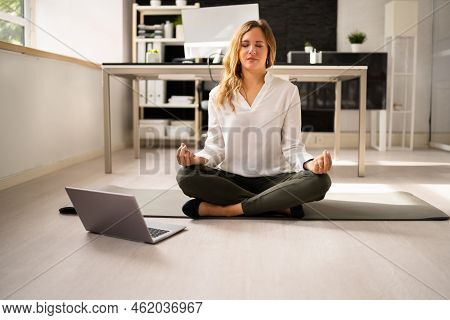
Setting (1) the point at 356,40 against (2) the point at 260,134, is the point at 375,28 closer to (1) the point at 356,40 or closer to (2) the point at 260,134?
(1) the point at 356,40

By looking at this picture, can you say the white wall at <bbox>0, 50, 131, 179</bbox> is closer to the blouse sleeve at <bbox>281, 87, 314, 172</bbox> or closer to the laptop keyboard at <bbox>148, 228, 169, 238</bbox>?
the laptop keyboard at <bbox>148, 228, 169, 238</bbox>

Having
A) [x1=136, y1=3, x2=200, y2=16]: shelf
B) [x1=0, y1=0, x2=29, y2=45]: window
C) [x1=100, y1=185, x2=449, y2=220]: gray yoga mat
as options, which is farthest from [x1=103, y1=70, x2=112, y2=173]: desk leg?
[x1=136, y1=3, x2=200, y2=16]: shelf

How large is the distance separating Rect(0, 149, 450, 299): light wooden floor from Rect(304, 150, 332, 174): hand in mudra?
0.72ft

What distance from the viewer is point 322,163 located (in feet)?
6.27

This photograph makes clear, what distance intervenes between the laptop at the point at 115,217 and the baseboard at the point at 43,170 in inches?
A: 45.8

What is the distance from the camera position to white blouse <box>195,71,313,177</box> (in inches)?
87.0

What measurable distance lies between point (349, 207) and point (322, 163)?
0.49 meters

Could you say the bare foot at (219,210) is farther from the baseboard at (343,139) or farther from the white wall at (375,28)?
the white wall at (375,28)

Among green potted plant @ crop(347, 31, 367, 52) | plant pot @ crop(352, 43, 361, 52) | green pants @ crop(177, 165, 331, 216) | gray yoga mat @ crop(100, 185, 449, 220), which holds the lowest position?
gray yoga mat @ crop(100, 185, 449, 220)

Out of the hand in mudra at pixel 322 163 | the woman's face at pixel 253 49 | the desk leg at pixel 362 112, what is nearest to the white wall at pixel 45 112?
the woman's face at pixel 253 49

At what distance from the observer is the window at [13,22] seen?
155 inches
